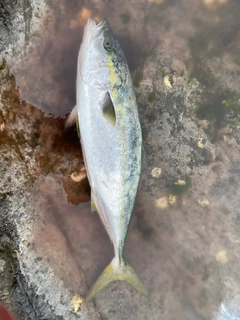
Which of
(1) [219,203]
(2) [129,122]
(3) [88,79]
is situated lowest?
(1) [219,203]

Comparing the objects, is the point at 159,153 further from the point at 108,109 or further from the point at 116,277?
the point at 116,277

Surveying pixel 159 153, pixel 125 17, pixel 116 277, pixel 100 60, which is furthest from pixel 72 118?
pixel 116 277

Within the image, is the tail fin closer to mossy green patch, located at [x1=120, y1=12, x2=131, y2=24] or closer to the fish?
the fish

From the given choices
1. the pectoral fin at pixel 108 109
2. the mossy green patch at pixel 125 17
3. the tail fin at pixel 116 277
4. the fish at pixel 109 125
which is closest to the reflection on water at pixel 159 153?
the mossy green patch at pixel 125 17

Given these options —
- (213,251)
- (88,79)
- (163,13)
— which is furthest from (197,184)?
(163,13)

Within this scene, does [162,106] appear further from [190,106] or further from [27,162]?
[27,162]

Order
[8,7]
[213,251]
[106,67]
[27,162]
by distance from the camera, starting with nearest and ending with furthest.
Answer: [106,67] < [8,7] < [27,162] < [213,251]

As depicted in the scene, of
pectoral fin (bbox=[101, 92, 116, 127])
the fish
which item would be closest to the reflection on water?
the fish
